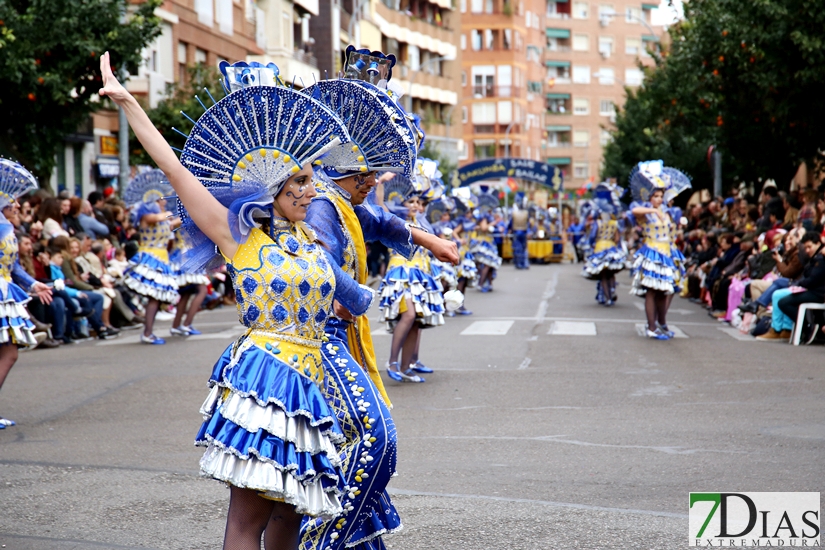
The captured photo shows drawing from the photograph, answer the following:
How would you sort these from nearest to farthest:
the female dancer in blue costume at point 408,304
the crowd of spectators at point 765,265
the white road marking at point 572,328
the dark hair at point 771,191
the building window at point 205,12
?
1. the female dancer in blue costume at point 408,304
2. the crowd of spectators at point 765,265
3. the white road marking at point 572,328
4. the dark hair at point 771,191
5. the building window at point 205,12

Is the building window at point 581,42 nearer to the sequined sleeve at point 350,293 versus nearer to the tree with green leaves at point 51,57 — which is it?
the tree with green leaves at point 51,57

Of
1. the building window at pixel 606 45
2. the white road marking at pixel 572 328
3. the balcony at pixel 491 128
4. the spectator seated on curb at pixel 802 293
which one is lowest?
the white road marking at pixel 572 328

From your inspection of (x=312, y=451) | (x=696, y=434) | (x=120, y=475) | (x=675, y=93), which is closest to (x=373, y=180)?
(x=312, y=451)

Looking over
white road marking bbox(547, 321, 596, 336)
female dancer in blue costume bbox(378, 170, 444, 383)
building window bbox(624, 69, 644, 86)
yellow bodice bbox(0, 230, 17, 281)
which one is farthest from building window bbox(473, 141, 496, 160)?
yellow bodice bbox(0, 230, 17, 281)

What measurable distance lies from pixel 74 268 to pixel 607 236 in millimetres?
9899

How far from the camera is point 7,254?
30.0 feet

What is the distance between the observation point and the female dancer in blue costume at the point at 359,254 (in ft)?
14.2

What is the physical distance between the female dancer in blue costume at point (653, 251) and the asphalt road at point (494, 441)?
59 cm

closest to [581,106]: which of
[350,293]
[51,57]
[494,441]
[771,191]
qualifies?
[771,191]

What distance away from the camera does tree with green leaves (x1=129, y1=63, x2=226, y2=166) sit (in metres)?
27.4

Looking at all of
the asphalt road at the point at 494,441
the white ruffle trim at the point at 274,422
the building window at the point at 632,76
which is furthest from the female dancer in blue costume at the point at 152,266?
the building window at the point at 632,76

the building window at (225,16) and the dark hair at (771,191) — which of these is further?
the building window at (225,16)

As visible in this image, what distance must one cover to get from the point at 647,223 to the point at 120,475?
9.44 meters

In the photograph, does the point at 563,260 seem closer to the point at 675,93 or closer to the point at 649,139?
the point at 649,139
